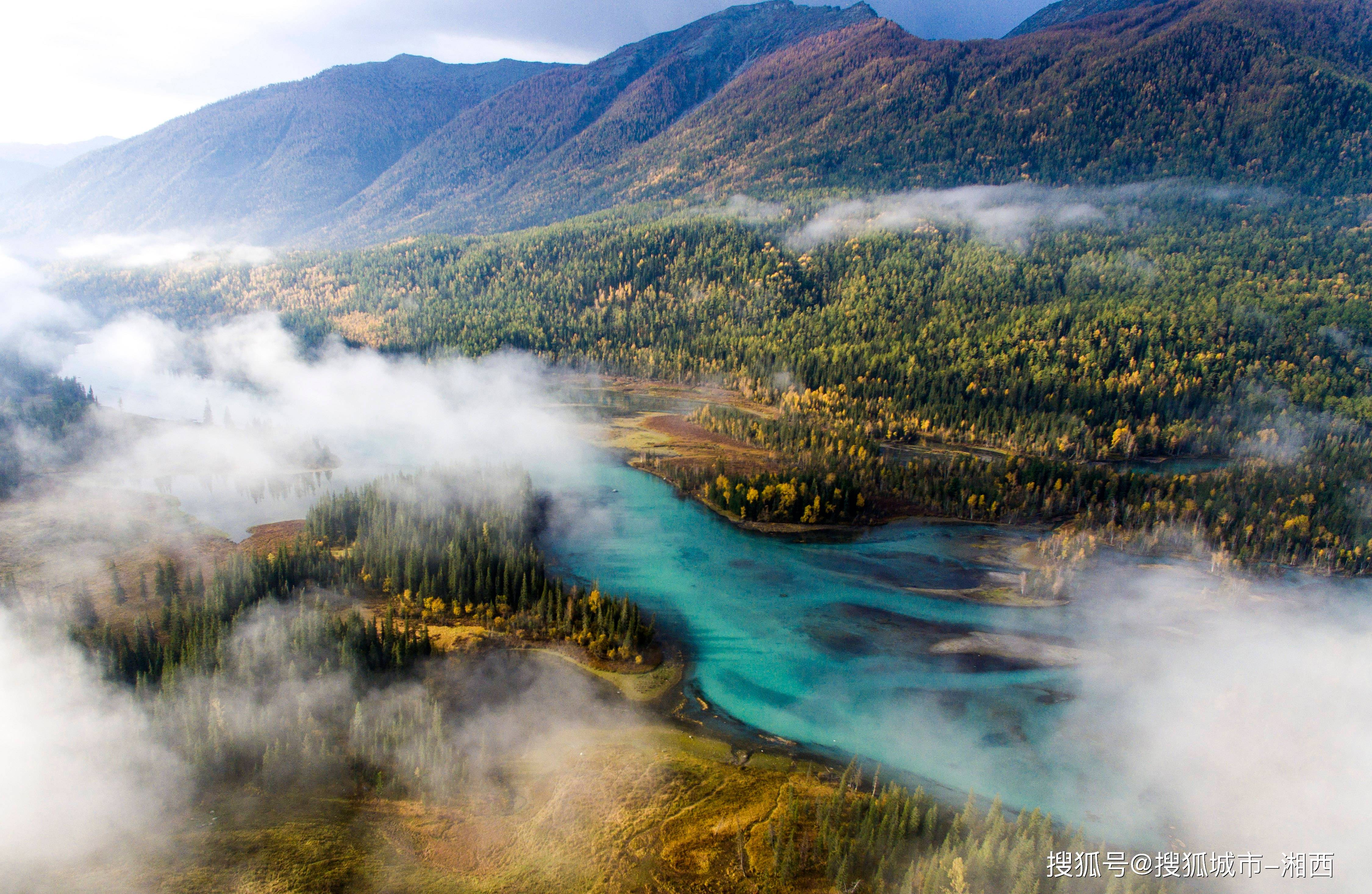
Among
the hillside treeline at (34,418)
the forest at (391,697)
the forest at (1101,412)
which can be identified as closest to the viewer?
the forest at (391,697)

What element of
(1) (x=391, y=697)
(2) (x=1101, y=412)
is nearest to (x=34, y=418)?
(1) (x=391, y=697)

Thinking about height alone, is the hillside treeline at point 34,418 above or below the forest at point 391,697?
above

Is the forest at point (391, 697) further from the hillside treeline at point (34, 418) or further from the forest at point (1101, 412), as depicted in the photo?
the hillside treeline at point (34, 418)

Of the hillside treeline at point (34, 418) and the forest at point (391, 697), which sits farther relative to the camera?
the hillside treeline at point (34, 418)

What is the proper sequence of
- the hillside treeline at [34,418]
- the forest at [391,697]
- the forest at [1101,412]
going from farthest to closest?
1. the hillside treeline at [34,418]
2. the forest at [1101,412]
3. the forest at [391,697]

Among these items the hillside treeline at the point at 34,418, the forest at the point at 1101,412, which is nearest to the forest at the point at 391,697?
the forest at the point at 1101,412

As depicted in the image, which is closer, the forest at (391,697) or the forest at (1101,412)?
the forest at (391,697)

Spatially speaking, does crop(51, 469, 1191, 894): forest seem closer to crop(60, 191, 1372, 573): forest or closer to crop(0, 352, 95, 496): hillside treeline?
crop(60, 191, 1372, 573): forest

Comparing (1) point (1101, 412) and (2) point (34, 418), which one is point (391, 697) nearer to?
(2) point (34, 418)

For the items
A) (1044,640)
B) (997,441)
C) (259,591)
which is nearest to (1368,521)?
(997,441)

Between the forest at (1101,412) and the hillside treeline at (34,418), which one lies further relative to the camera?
the hillside treeline at (34,418)

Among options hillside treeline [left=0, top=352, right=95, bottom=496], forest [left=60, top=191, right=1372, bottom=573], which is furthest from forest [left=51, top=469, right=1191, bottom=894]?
hillside treeline [left=0, top=352, right=95, bottom=496]
